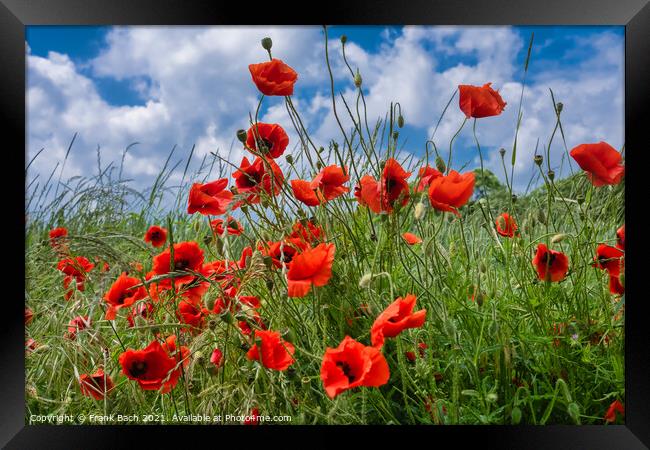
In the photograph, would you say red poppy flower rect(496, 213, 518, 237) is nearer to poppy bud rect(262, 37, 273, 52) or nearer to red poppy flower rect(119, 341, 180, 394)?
poppy bud rect(262, 37, 273, 52)

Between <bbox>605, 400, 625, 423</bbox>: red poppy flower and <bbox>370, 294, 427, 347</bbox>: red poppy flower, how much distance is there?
19.3 inches

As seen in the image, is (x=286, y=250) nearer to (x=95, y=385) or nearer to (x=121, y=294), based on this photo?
(x=121, y=294)

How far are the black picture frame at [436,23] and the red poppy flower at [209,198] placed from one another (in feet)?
1.00

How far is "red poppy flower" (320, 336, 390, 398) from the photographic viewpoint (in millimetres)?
763

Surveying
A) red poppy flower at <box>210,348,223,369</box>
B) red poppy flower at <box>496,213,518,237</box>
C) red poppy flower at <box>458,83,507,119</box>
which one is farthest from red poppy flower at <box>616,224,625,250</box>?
red poppy flower at <box>210,348,223,369</box>

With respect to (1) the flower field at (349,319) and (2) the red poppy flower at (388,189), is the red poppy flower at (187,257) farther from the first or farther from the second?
(2) the red poppy flower at (388,189)

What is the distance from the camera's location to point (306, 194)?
3.68 feet

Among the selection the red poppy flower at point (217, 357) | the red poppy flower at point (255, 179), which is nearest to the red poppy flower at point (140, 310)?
the red poppy flower at point (217, 357)

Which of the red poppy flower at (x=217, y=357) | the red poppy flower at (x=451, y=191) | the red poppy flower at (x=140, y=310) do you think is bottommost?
the red poppy flower at (x=217, y=357)

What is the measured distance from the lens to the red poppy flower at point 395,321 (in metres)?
0.77

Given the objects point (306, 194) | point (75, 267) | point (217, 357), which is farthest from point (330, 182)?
point (75, 267)
